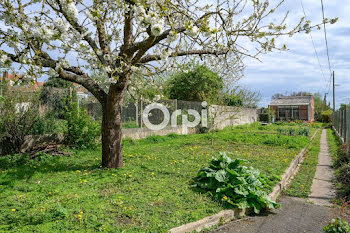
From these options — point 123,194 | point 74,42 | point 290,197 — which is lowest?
point 290,197

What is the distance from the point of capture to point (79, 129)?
872 centimetres

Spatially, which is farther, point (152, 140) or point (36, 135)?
point (152, 140)

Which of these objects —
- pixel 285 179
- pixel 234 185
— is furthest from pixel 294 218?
pixel 285 179

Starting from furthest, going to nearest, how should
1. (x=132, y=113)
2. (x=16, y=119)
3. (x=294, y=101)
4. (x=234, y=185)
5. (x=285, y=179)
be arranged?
1. (x=294, y=101)
2. (x=132, y=113)
3. (x=16, y=119)
4. (x=285, y=179)
5. (x=234, y=185)

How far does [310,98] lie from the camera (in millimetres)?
42312

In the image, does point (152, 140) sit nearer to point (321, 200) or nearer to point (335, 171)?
point (335, 171)

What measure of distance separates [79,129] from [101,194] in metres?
4.69

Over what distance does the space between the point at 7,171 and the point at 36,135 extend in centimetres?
264

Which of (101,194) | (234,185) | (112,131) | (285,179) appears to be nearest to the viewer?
(101,194)

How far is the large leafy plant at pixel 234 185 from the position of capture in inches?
177

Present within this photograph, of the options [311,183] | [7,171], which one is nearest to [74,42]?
[7,171]

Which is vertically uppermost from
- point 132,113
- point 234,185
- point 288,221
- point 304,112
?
point 304,112

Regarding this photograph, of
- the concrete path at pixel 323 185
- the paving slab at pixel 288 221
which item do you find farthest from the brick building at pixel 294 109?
the paving slab at pixel 288 221

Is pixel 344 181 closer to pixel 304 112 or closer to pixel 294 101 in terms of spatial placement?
pixel 304 112
